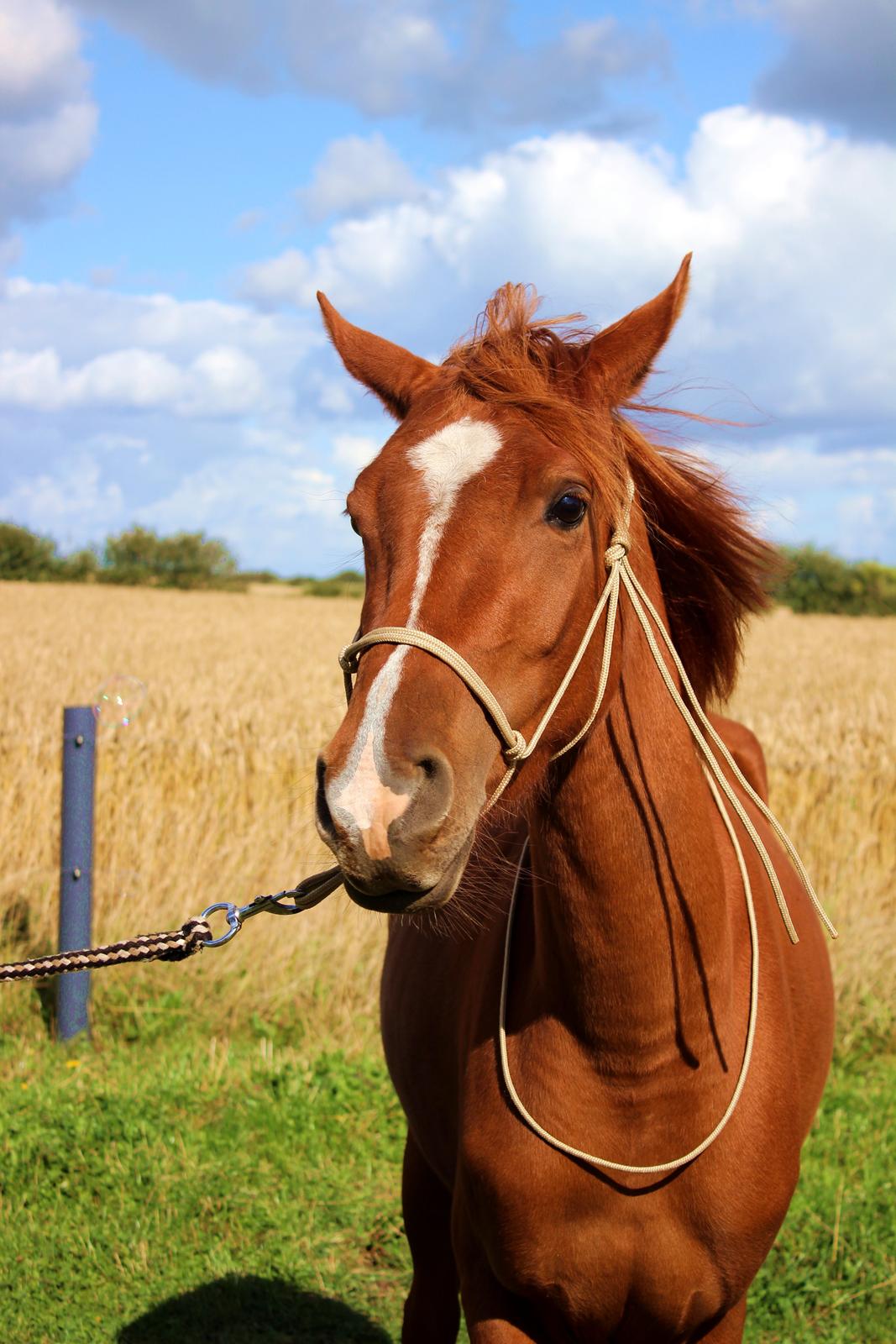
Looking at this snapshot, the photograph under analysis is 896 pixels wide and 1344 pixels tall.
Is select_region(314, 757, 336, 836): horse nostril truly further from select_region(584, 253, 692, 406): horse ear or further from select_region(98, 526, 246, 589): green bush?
select_region(98, 526, 246, 589): green bush

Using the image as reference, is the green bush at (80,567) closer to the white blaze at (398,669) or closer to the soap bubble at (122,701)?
the soap bubble at (122,701)

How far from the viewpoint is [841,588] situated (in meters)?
49.4

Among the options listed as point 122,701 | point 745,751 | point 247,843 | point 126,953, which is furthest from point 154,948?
point 247,843

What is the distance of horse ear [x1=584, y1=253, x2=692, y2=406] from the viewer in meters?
2.30

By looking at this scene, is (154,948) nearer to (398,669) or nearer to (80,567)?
(398,669)

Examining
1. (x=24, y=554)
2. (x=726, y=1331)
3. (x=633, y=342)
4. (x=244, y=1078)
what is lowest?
(x=244, y=1078)

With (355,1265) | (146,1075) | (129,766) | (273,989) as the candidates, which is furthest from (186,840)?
(355,1265)

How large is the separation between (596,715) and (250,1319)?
3.09m

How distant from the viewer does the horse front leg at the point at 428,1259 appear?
136 inches

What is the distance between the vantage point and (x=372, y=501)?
2.18m

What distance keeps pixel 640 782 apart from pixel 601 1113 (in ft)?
2.24

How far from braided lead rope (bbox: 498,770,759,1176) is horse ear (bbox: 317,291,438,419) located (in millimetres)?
1083

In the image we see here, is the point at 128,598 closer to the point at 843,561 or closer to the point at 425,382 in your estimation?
the point at 843,561

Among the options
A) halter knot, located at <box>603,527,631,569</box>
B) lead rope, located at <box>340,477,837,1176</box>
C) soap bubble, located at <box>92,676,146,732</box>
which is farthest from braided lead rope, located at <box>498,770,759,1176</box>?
soap bubble, located at <box>92,676,146,732</box>
